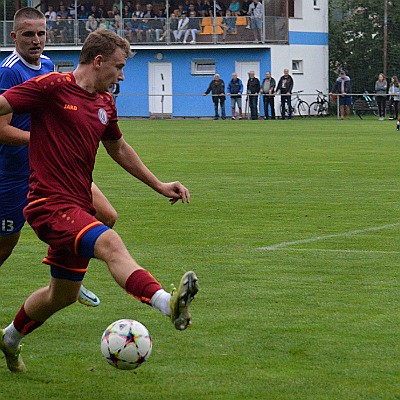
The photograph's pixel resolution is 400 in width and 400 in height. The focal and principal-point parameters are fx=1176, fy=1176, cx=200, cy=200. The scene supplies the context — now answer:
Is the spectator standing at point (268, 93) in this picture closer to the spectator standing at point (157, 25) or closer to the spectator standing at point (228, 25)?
the spectator standing at point (228, 25)

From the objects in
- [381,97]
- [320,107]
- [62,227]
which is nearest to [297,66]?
[320,107]

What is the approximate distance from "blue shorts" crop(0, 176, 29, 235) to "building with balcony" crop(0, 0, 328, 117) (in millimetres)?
44761

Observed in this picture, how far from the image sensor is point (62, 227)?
5871 millimetres

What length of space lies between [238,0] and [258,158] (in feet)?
105

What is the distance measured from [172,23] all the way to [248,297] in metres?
46.0

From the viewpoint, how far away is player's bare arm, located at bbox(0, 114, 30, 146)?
23.2ft

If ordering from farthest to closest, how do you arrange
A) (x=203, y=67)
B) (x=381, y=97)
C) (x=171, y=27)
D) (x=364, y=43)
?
(x=364, y=43) → (x=203, y=67) → (x=171, y=27) → (x=381, y=97)

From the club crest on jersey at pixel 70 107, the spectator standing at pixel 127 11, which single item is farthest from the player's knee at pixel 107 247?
the spectator standing at pixel 127 11

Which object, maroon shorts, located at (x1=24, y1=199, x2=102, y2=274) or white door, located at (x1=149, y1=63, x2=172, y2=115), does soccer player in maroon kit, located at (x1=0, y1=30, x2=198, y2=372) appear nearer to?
maroon shorts, located at (x1=24, y1=199, x2=102, y2=274)

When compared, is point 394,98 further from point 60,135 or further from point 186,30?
point 60,135

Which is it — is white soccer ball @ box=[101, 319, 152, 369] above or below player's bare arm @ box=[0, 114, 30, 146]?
below

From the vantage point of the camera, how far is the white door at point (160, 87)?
2192 inches

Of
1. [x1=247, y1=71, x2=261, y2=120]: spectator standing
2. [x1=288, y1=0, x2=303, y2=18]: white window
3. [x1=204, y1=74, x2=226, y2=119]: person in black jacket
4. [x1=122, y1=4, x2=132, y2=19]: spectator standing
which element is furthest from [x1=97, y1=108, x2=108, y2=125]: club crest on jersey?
[x1=122, y1=4, x2=132, y2=19]: spectator standing

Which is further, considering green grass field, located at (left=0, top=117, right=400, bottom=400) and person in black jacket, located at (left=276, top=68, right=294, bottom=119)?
person in black jacket, located at (left=276, top=68, right=294, bottom=119)
